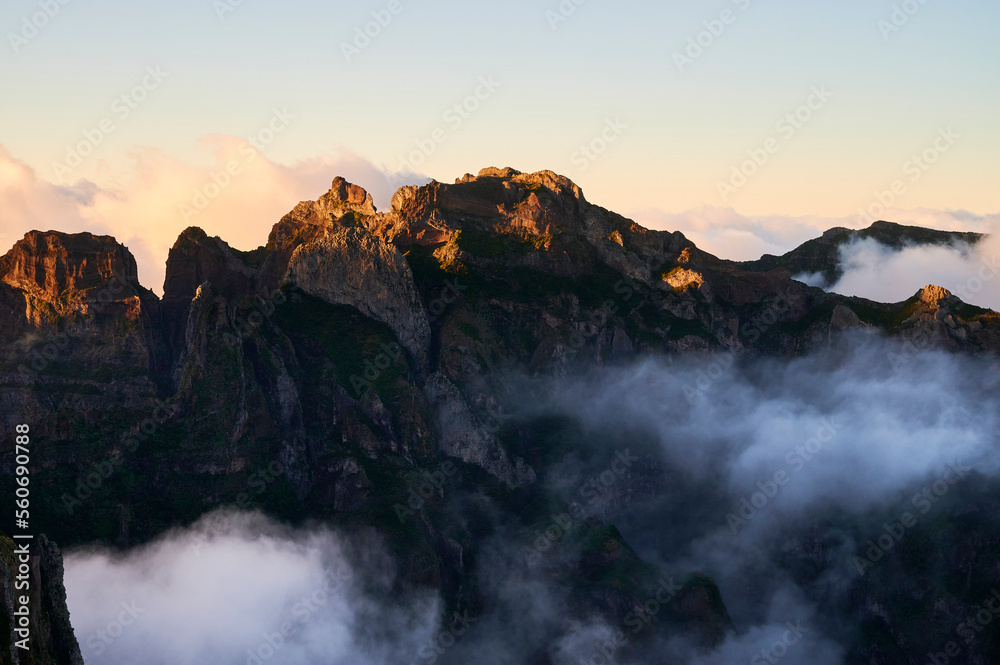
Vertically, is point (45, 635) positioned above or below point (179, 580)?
below

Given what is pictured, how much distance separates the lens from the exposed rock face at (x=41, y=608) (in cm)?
11469

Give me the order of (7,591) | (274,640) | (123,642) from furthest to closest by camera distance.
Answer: (274,640)
(123,642)
(7,591)

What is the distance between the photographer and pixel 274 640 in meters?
197

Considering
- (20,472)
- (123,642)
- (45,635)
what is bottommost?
(45,635)

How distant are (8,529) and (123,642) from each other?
25893 millimetres

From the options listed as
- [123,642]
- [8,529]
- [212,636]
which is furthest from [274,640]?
[8,529]

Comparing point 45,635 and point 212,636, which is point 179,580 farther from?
point 45,635

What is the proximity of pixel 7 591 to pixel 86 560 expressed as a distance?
272 feet

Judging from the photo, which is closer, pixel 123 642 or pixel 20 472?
pixel 123 642

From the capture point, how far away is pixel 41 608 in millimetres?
123312

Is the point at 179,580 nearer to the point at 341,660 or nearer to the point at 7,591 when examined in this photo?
the point at 341,660

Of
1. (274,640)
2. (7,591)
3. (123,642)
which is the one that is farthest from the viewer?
(274,640)

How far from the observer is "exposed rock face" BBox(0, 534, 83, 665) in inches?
4515

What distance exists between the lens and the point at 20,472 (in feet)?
653
